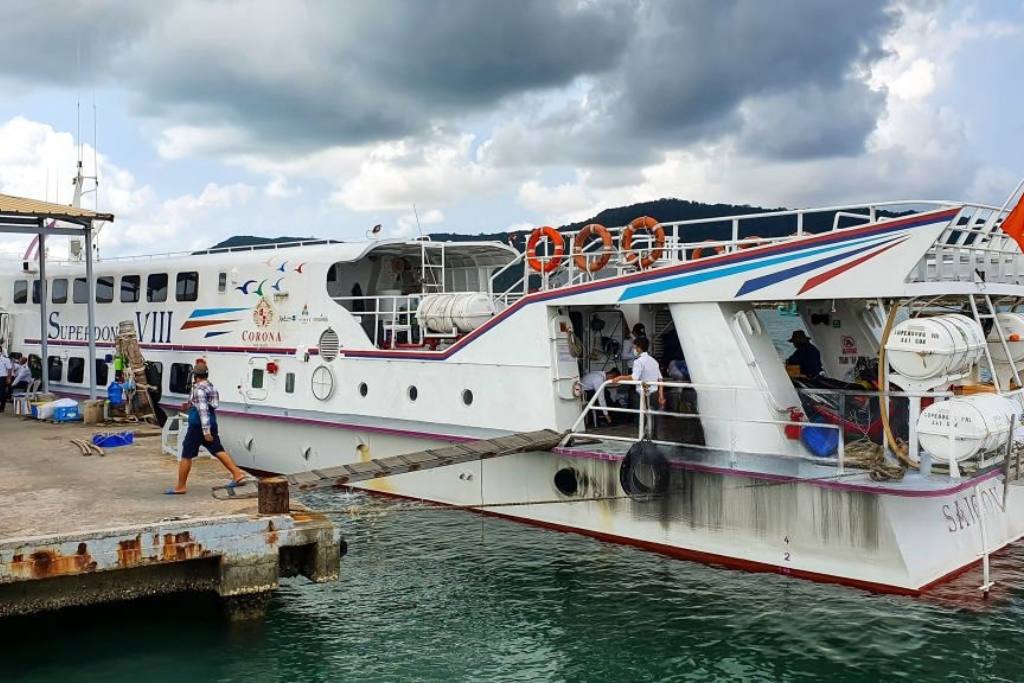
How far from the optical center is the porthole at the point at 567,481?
13.5m

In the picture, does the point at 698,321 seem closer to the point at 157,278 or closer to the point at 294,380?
the point at 294,380

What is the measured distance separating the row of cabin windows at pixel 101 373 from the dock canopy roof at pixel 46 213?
12.4ft

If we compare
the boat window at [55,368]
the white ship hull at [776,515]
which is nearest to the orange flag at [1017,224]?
the white ship hull at [776,515]

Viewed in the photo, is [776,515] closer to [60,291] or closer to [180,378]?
[180,378]

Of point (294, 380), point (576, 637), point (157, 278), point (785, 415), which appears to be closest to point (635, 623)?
point (576, 637)

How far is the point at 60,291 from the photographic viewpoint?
75.6ft

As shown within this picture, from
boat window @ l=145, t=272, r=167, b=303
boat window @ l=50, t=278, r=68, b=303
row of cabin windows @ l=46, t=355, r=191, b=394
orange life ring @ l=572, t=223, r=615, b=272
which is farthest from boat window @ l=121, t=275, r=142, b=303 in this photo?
orange life ring @ l=572, t=223, r=615, b=272

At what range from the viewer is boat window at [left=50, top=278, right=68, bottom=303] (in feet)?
75.0

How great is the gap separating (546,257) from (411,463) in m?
4.32

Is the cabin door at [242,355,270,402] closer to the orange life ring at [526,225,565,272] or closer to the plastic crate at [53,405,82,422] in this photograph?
the plastic crate at [53,405,82,422]

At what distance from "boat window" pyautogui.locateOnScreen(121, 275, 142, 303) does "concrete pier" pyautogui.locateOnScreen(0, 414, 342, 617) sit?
33.3 feet

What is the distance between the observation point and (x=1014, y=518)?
12703mm

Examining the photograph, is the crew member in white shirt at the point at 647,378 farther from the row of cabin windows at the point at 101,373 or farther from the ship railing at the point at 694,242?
the row of cabin windows at the point at 101,373

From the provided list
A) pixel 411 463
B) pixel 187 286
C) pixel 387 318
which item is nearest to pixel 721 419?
pixel 411 463
